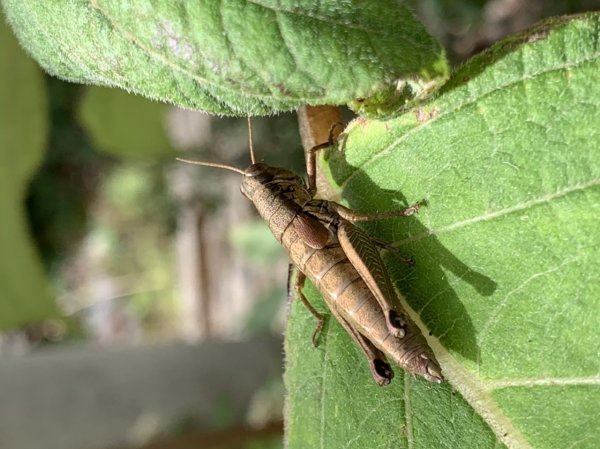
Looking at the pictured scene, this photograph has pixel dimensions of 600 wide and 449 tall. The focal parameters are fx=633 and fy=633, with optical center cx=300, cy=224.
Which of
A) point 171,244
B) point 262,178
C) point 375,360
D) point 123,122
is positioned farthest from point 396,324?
point 171,244

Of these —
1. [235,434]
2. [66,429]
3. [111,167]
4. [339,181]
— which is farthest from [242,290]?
[339,181]

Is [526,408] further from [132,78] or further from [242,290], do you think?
[242,290]

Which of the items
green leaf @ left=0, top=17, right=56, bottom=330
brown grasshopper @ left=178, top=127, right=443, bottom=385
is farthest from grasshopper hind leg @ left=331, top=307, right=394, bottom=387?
green leaf @ left=0, top=17, right=56, bottom=330

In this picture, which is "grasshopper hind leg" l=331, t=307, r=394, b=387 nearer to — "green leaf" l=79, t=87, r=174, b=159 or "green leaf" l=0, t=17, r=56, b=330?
"green leaf" l=0, t=17, r=56, b=330

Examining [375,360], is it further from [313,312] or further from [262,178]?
[262,178]

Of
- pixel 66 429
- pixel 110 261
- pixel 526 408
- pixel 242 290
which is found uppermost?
pixel 110 261
